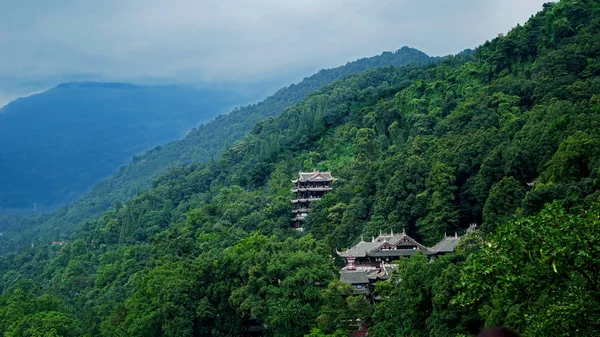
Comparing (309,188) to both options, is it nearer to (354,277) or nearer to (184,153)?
(354,277)

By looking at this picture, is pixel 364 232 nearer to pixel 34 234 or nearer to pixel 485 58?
pixel 485 58

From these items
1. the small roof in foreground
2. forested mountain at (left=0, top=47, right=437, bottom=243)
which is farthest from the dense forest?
forested mountain at (left=0, top=47, right=437, bottom=243)

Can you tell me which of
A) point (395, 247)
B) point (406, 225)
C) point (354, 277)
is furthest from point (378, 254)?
point (406, 225)

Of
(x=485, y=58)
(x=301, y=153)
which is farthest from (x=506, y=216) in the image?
(x=301, y=153)

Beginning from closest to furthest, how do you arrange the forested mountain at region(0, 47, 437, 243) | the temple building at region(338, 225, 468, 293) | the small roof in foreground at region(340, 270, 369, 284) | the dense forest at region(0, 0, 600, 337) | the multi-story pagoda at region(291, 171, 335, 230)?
the dense forest at region(0, 0, 600, 337) → the small roof in foreground at region(340, 270, 369, 284) → the temple building at region(338, 225, 468, 293) → the multi-story pagoda at region(291, 171, 335, 230) → the forested mountain at region(0, 47, 437, 243)

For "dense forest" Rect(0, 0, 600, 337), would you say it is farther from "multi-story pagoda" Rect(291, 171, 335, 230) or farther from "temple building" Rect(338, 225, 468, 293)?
"multi-story pagoda" Rect(291, 171, 335, 230)

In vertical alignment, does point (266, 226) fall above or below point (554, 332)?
below

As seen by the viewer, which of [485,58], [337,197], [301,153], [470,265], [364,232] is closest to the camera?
[470,265]
